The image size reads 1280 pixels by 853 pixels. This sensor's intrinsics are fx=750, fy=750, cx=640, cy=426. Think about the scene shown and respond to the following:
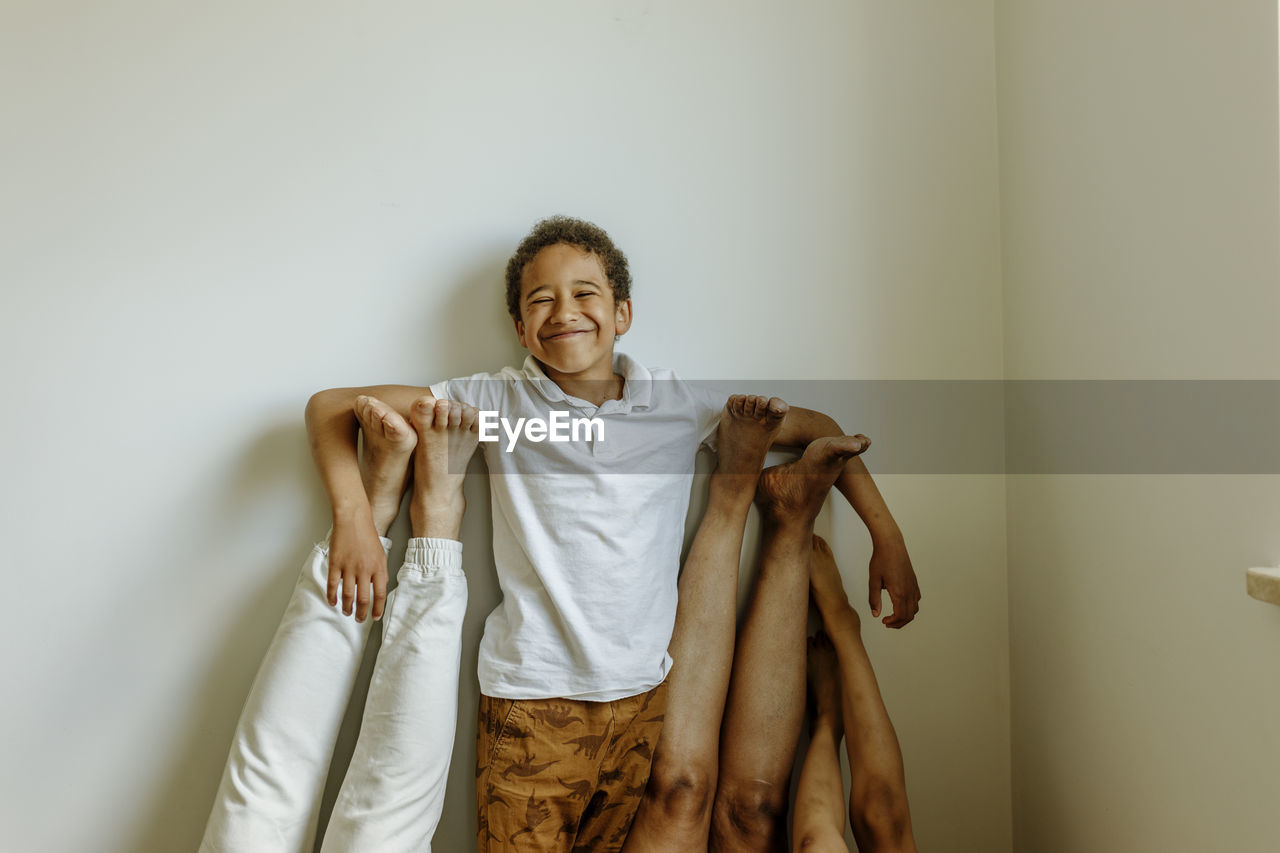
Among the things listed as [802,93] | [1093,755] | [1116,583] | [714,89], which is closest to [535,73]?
[714,89]

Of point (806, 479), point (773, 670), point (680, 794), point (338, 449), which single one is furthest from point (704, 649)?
point (338, 449)

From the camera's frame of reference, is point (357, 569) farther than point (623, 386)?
No

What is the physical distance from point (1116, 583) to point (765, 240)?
0.76 metres

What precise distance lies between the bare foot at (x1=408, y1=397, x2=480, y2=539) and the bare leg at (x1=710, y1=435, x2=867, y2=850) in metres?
0.50

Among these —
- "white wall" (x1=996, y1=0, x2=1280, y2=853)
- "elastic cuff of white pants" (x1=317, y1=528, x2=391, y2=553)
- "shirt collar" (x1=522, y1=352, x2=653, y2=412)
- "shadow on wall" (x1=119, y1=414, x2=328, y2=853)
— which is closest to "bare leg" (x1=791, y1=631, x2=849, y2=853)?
"white wall" (x1=996, y1=0, x2=1280, y2=853)

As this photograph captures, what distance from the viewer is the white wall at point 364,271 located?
1255 mm

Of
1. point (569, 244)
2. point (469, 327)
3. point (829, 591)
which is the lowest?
point (829, 591)

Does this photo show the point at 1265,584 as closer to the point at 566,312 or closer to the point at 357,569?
the point at 566,312

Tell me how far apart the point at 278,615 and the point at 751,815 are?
33.1 inches

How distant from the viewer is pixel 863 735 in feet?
3.95

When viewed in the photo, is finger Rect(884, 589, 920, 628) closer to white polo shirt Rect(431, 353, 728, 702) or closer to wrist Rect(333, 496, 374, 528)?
white polo shirt Rect(431, 353, 728, 702)

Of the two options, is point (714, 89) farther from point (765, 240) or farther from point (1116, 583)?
point (1116, 583)

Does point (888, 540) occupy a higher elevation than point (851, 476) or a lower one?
lower

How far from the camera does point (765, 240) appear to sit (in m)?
1.32
